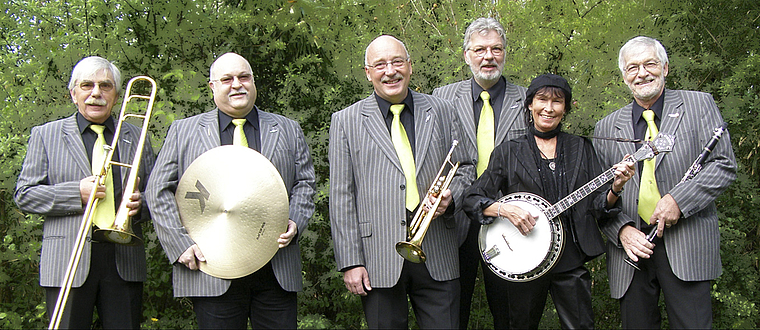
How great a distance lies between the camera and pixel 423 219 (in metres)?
3.40

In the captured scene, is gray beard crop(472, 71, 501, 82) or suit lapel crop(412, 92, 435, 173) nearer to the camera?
suit lapel crop(412, 92, 435, 173)

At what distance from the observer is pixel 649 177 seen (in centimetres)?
362

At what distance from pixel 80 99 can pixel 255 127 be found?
989mm

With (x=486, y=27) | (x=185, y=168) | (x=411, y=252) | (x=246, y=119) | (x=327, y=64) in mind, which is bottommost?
(x=411, y=252)

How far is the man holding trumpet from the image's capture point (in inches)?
136

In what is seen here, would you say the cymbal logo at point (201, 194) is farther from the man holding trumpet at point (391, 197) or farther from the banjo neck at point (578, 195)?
the banjo neck at point (578, 195)

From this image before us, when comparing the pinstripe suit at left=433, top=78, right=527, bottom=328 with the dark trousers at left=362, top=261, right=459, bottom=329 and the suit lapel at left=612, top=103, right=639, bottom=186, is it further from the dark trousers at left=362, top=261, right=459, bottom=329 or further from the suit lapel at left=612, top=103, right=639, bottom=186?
the suit lapel at left=612, top=103, right=639, bottom=186

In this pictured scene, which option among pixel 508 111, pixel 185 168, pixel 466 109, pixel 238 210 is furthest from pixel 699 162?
pixel 185 168

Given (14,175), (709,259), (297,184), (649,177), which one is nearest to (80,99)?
(297,184)

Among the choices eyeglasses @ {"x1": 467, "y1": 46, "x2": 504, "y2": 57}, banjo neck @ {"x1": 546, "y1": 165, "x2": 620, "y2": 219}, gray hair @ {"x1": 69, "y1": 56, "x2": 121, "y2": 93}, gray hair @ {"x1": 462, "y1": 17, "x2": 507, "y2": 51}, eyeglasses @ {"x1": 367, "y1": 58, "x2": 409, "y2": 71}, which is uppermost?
gray hair @ {"x1": 462, "y1": 17, "x2": 507, "y2": 51}

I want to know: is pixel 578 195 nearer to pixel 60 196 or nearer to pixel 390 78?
pixel 390 78

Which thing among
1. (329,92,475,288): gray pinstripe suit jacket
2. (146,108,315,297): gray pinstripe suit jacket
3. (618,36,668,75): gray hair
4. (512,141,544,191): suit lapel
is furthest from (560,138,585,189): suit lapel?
(146,108,315,297): gray pinstripe suit jacket

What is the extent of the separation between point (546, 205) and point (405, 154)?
0.77m

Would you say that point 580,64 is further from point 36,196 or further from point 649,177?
point 36,196
